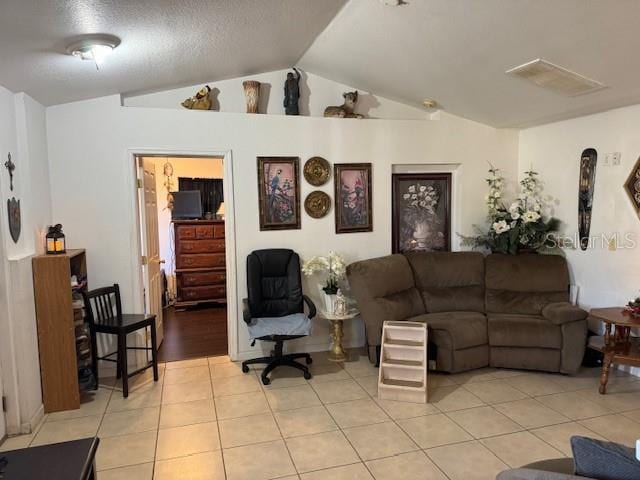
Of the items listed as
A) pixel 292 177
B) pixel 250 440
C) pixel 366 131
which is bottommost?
pixel 250 440

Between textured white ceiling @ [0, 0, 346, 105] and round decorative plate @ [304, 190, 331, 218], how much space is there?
128 cm

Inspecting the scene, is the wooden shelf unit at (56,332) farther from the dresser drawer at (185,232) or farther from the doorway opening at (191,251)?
the dresser drawer at (185,232)

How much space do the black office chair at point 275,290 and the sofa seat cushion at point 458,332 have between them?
111 cm

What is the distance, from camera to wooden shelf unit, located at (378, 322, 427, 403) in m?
3.43

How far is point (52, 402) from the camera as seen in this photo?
3.27 m

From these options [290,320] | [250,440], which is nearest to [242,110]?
[290,320]

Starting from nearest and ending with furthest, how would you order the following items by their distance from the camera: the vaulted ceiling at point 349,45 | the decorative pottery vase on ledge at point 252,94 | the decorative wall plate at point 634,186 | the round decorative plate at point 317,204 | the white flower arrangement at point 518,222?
the vaulted ceiling at point 349,45
the decorative wall plate at point 634,186
the decorative pottery vase on ledge at point 252,94
the round decorative plate at point 317,204
the white flower arrangement at point 518,222

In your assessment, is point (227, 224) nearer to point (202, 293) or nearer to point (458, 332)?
point (458, 332)

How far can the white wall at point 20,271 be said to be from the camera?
287 cm

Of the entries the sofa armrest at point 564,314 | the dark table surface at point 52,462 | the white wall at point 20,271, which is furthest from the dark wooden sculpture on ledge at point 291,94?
the dark table surface at point 52,462

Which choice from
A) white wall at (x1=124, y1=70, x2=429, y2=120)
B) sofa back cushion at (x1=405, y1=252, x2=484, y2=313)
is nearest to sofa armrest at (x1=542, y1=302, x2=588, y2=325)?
sofa back cushion at (x1=405, y1=252, x2=484, y2=313)

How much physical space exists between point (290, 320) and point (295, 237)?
2.97ft

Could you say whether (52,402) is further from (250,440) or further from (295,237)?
(295,237)

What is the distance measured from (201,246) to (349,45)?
383 centimetres
